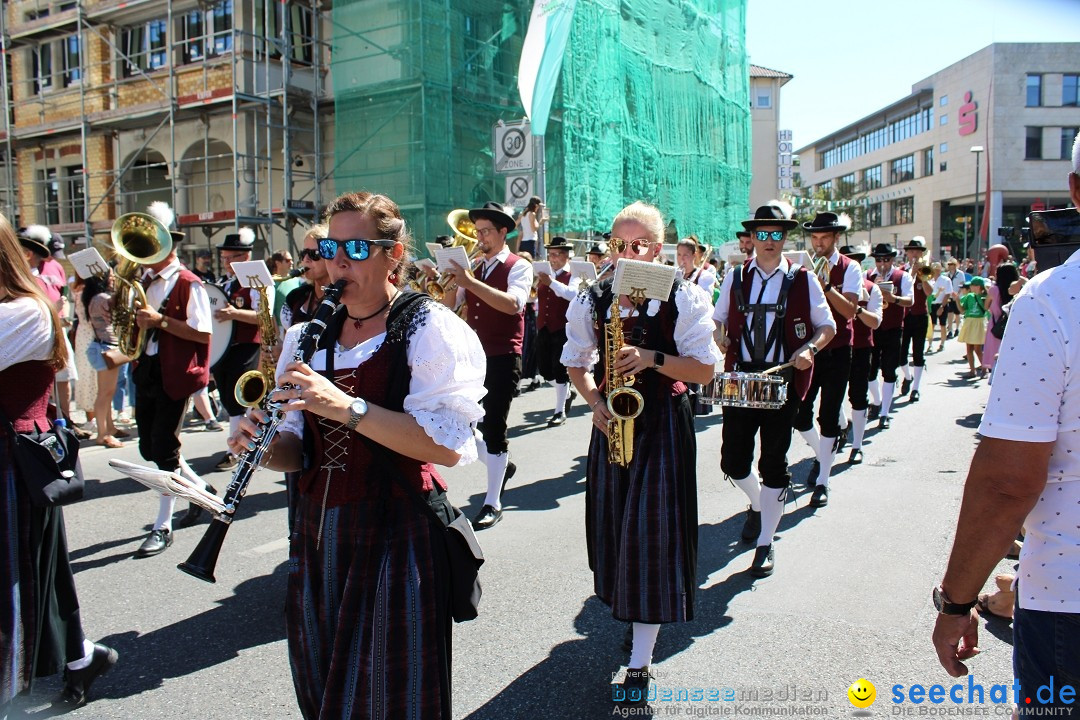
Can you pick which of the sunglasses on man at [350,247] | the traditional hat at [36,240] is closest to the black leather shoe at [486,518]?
the sunglasses on man at [350,247]

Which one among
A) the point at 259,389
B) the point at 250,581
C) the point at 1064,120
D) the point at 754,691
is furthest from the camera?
the point at 1064,120

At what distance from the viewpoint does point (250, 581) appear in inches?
177

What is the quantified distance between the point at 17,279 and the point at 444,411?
1.75 m

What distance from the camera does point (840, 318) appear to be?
6.31 meters

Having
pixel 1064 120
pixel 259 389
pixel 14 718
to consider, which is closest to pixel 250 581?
pixel 14 718

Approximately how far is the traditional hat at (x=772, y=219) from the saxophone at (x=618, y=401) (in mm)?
1749

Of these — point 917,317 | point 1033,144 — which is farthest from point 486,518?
point 1033,144

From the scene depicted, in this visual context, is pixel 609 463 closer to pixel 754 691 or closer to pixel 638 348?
pixel 638 348

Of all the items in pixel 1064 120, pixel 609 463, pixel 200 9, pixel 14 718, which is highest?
pixel 1064 120

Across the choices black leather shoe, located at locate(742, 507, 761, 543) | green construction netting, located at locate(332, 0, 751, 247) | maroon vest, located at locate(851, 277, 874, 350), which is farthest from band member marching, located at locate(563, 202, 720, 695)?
green construction netting, located at locate(332, 0, 751, 247)

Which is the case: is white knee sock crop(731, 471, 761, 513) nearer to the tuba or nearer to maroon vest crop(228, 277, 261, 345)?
the tuba

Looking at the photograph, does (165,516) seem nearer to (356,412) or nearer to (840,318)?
(356,412)

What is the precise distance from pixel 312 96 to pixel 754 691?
17.2 metres

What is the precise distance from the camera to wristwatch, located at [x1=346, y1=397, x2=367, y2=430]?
6.97ft
